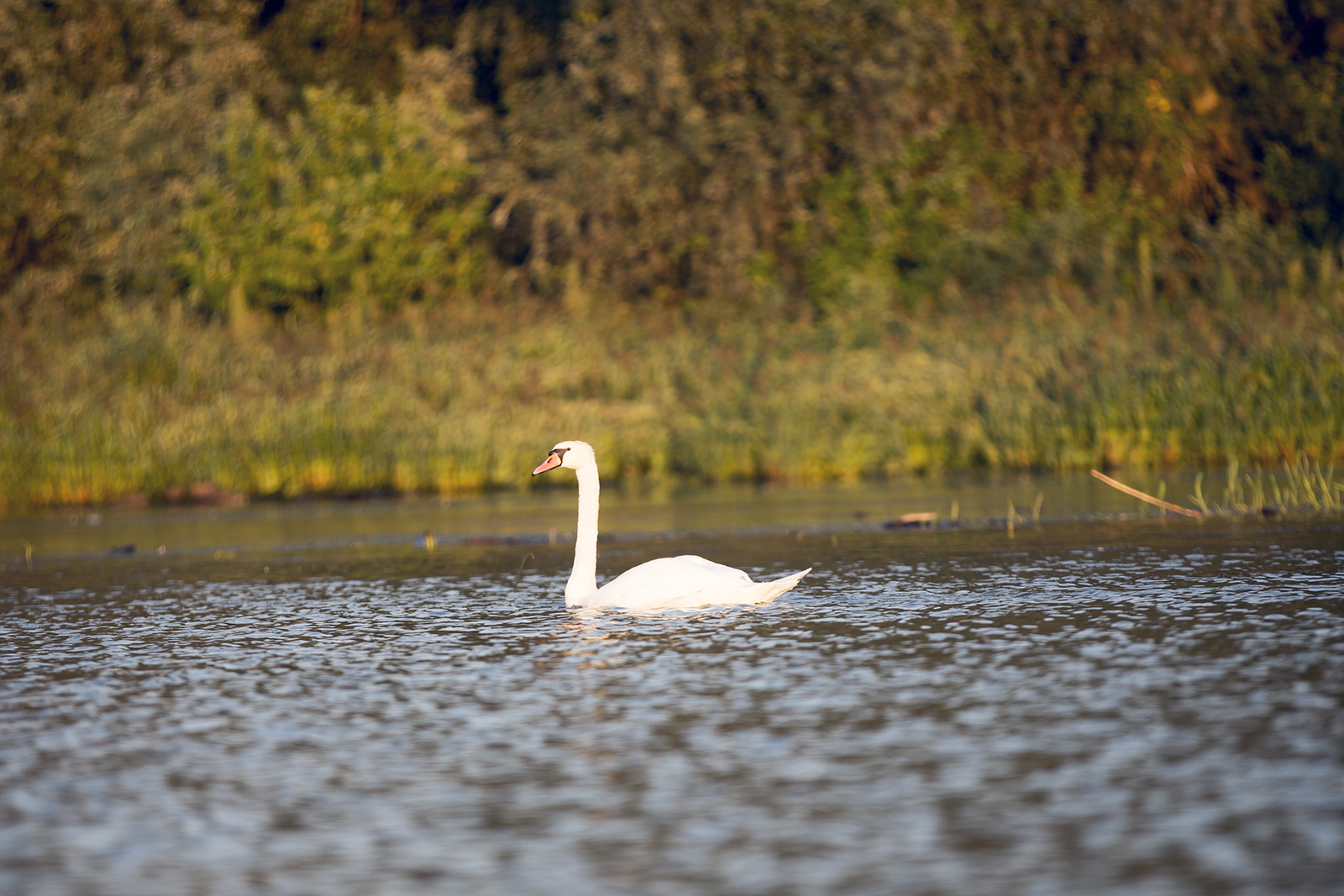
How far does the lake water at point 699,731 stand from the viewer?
5363 mm

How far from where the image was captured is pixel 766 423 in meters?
23.5

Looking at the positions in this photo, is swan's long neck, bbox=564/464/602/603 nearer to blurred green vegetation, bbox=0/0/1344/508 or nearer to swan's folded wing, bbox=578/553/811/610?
swan's folded wing, bbox=578/553/811/610

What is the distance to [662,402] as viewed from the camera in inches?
972

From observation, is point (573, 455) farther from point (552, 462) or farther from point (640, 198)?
point (640, 198)

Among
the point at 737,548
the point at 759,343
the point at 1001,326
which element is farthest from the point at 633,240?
the point at 737,548

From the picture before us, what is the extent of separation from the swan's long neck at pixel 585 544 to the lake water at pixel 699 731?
0.59 ft

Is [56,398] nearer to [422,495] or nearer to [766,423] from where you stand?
[422,495]

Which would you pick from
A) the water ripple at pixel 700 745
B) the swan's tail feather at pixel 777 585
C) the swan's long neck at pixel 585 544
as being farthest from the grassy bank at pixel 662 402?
the swan's tail feather at pixel 777 585

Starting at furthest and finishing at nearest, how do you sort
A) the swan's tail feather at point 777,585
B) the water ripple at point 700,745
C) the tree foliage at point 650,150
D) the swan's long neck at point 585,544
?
the tree foliage at point 650,150, the swan's long neck at point 585,544, the swan's tail feather at point 777,585, the water ripple at point 700,745

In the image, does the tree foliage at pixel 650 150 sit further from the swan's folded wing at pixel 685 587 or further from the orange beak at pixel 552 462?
the swan's folded wing at pixel 685 587

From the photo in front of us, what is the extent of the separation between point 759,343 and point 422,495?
27.5 feet

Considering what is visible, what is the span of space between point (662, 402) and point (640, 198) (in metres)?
8.33

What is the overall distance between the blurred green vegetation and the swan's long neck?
11099mm

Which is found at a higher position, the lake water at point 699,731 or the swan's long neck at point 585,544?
the swan's long neck at point 585,544
